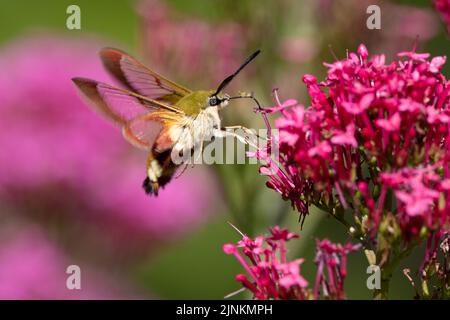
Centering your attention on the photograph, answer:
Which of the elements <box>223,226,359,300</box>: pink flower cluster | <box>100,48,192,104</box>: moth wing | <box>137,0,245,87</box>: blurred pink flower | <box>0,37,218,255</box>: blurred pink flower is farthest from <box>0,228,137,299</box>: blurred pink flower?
<box>223,226,359,300</box>: pink flower cluster

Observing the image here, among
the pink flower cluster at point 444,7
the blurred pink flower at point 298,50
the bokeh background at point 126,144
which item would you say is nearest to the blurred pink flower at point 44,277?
the bokeh background at point 126,144

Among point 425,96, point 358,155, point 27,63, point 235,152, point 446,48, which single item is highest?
point 446,48

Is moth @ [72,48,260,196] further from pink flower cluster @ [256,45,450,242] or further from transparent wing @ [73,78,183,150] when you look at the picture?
pink flower cluster @ [256,45,450,242]

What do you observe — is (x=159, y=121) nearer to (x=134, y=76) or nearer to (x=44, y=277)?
(x=134, y=76)

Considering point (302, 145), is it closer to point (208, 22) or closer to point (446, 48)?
point (208, 22)

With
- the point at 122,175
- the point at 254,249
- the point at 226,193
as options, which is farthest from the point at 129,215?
the point at 254,249

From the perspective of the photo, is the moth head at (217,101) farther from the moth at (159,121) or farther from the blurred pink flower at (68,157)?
the blurred pink flower at (68,157)
